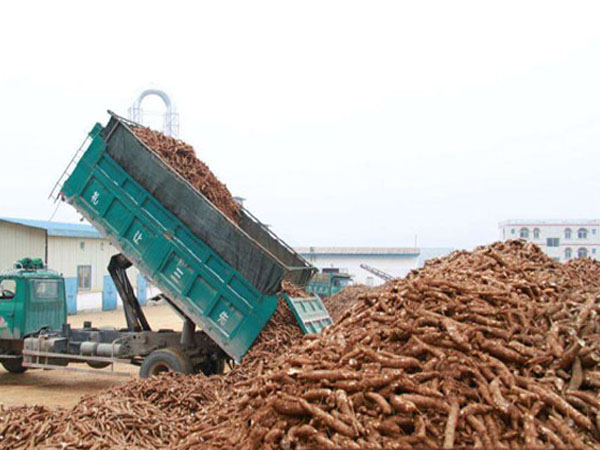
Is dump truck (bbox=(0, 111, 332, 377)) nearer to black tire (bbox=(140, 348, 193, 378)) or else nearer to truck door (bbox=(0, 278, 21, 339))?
black tire (bbox=(140, 348, 193, 378))

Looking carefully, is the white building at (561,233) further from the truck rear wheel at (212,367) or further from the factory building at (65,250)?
the truck rear wheel at (212,367)

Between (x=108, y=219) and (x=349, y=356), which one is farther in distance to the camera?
(x=108, y=219)

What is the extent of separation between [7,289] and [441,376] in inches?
396

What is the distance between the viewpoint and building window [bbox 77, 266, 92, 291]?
27080 millimetres

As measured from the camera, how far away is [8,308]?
11.1 m

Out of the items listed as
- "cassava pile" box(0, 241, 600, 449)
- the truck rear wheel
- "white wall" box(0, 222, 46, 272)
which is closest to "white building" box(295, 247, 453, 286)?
"white wall" box(0, 222, 46, 272)

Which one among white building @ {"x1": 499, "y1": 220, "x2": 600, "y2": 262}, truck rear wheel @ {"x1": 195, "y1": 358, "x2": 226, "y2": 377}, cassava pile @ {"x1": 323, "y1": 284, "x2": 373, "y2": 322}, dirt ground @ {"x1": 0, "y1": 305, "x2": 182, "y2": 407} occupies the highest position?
white building @ {"x1": 499, "y1": 220, "x2": 600, "y2": 262}

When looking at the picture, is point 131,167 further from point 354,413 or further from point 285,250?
point 354,413

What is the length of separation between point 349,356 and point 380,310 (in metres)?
0.91

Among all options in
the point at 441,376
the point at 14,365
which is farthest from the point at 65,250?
the point at 441,376

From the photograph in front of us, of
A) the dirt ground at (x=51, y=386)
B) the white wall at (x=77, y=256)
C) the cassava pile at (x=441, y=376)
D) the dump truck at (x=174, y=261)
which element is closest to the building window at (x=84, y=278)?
the white wall at (x=77, y=256)

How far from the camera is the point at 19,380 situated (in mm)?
11547

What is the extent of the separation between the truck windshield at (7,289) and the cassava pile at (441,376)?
632 centimetres

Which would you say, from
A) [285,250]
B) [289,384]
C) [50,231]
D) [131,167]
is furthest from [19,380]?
[50,231]
